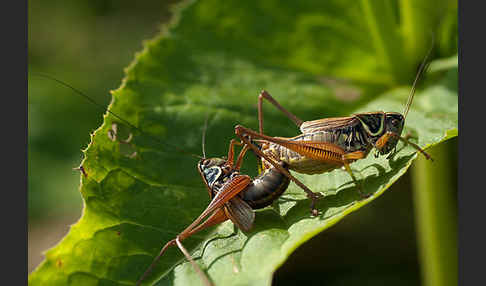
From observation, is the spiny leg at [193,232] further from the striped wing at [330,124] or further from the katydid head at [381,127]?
the katydid head at [381,127]

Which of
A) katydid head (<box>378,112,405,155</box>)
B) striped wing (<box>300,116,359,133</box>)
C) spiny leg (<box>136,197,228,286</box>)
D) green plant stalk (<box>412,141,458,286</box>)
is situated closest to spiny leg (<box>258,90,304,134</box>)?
striped wing (<box>300,116,359,133</box>)

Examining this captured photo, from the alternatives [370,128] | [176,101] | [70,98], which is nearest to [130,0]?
[70,98]

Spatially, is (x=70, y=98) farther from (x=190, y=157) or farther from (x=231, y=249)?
(x=231, y=249)

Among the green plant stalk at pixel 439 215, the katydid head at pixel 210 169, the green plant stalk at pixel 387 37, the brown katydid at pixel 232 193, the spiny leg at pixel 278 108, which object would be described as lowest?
the green plant stalk at pixel 439 215

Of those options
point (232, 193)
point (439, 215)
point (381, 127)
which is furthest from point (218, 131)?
point (439, 215)

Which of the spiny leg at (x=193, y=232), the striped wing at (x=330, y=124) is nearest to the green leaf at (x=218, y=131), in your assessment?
the spiny leg at (x=193, y=232)

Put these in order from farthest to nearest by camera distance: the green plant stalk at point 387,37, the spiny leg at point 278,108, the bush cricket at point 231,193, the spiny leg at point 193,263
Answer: the green plant stalk at point 387,37 < the spiny leg at point 278,108 < the bush cricket at point 231,193 < the spiny leg at point 193,263
